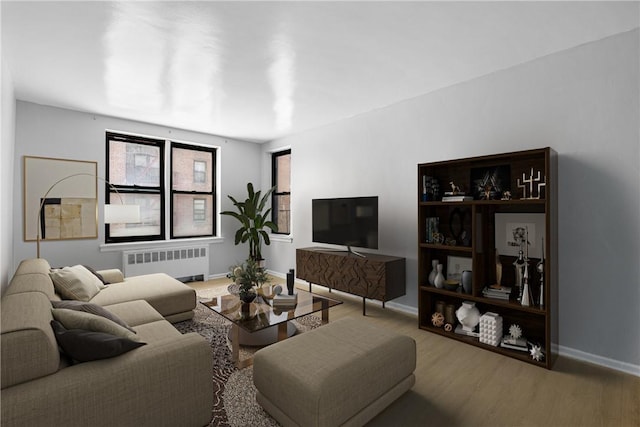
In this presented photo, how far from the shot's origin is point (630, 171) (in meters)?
2.34

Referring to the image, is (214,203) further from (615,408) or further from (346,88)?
(615,408)

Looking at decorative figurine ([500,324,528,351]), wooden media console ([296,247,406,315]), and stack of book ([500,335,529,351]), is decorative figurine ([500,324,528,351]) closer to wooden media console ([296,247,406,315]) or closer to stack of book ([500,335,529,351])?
stack of book ([500,335,529,351])

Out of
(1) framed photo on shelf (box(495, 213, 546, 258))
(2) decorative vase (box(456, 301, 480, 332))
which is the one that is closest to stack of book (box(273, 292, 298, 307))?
(2) decorative vase (box(456, 301, 480, 332))

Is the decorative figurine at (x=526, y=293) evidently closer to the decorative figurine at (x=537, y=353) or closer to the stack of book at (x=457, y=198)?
the decorative figurine at (x=537, y=353)

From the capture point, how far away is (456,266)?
3.26 m

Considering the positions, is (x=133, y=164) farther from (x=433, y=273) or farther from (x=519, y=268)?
(x=519, y=268)

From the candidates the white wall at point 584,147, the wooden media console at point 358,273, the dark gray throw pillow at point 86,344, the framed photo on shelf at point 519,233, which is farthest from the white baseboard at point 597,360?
the dark gray throw pillow at point 86,344

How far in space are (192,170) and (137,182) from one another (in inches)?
35.6

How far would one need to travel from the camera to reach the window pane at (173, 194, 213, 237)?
17.3ft

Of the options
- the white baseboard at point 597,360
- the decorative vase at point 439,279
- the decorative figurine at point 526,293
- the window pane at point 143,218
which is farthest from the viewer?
the window pane at point 143,218

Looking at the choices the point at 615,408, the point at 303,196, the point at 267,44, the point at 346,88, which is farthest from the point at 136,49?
the point at 615,408

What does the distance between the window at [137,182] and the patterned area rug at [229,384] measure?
2.25 m

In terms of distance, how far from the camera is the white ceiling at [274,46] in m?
2.11

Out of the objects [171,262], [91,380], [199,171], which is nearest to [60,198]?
[171,262]
